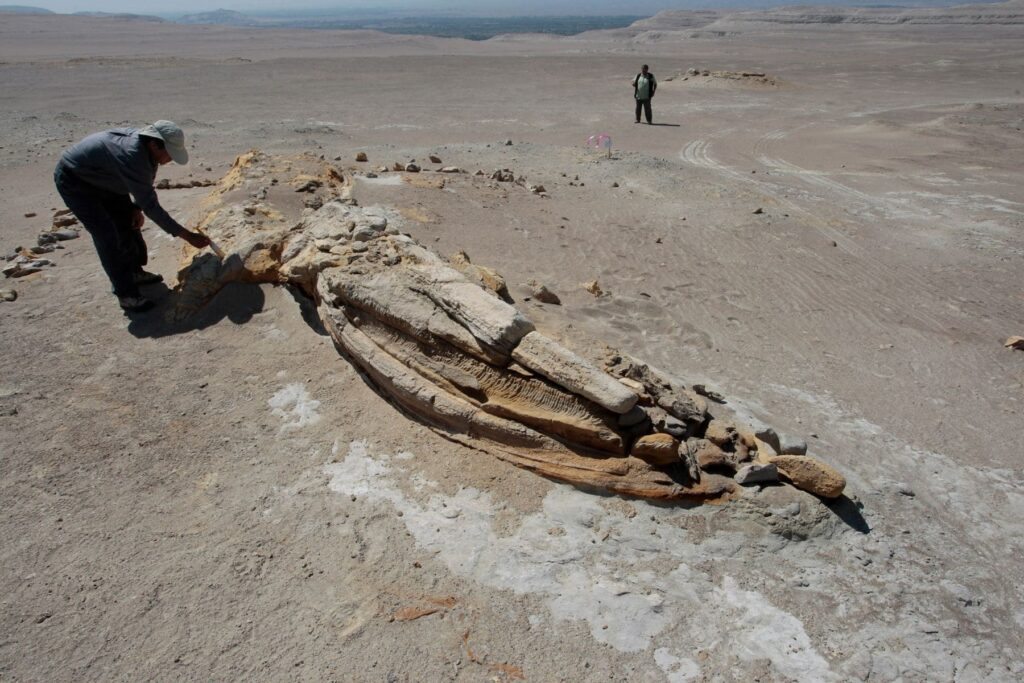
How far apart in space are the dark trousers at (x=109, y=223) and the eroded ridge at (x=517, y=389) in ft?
5.21

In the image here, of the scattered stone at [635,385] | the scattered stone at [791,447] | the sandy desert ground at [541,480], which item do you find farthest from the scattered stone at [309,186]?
the scattered stone at [791,447]

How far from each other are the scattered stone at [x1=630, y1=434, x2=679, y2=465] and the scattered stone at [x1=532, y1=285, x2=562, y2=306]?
2.82 metres

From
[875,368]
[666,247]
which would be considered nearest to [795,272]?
[666,247]

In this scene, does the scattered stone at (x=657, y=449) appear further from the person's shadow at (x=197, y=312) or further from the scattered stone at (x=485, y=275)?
the person's shadow at (x=197, y=312)

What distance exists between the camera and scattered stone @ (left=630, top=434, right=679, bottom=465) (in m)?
3.96

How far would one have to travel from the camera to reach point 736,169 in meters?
14.1

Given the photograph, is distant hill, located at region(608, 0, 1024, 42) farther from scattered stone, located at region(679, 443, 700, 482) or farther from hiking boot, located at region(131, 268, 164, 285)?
scattered stone, located at region(679, 443, 700, 482)

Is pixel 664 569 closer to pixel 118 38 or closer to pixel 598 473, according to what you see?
pixel 598 473

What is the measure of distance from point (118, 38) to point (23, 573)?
7251 cm

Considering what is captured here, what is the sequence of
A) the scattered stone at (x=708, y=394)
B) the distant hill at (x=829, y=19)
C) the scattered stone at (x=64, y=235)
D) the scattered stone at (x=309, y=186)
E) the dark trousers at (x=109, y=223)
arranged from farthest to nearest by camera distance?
the distant hill at (x=829, y=19)
the scattered stone at (x=309, y=186)
the scattered stone at (x=64, y=235)
the dark trousers at (x=109, y=223)
the scattered stone at (x=708, y=394)

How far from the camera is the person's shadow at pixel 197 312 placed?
574cm

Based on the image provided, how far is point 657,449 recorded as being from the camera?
3.96 meters

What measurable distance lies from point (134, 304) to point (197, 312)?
558 millimetres

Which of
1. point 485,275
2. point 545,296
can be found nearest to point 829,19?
point 545,296
